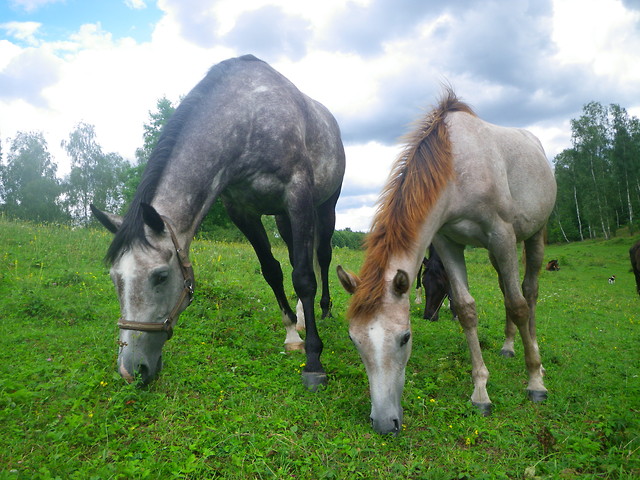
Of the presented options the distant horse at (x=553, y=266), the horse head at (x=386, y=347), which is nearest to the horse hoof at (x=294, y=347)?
the horse head at (x=386, y=347)

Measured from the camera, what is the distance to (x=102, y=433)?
2.73 m

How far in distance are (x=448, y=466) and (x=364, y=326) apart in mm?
1085

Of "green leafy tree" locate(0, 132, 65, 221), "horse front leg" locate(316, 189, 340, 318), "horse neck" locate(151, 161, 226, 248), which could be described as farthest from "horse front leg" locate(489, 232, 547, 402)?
"green leafy tree" locate(0, 132, 65, 221)

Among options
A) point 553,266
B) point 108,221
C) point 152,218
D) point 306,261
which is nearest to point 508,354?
point 306,261

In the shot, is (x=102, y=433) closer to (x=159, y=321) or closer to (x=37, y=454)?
(x=37, y=454)

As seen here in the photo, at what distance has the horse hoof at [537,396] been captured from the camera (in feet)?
12.9

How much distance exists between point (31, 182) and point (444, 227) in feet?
154

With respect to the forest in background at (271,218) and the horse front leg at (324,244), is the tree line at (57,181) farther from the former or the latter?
the horse front leg at (324,244)

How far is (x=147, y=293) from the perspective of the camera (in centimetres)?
319

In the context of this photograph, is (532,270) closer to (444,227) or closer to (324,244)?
(444,227)

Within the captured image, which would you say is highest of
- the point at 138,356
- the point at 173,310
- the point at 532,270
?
the point at 173,310

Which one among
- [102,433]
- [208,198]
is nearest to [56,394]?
[102,433]

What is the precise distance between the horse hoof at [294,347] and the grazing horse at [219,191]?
0.06 ft

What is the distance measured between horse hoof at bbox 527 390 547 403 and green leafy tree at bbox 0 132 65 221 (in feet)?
148
